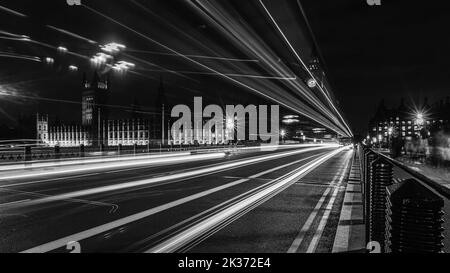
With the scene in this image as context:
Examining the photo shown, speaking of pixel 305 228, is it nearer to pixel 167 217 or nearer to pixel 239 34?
pixel 167 217

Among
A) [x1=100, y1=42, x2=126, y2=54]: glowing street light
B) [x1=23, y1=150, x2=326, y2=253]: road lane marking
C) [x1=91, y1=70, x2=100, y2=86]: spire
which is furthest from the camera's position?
[x1=91, y1=70, x2=100, y2=86]: spire

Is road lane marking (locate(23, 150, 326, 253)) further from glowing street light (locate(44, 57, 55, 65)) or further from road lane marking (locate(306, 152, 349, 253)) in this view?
glowing street light (locate(44, 57, 55, 65))

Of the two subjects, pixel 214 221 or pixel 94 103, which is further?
pixel 94 103

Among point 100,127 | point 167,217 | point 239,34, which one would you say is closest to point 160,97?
point 100,127

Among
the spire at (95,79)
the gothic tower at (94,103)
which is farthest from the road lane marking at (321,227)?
the spire at (95,79)

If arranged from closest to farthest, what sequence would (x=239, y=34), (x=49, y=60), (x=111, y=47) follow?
(x=239, y=34), (x=111, y=47), (x=49, y=60)

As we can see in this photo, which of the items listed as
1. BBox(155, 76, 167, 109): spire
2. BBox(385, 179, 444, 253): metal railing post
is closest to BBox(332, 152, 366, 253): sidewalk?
BBox(385, 179, 444, 253): metal railing post

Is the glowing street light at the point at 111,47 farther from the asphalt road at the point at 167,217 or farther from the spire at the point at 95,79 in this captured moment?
the spire at the point at 95,79
